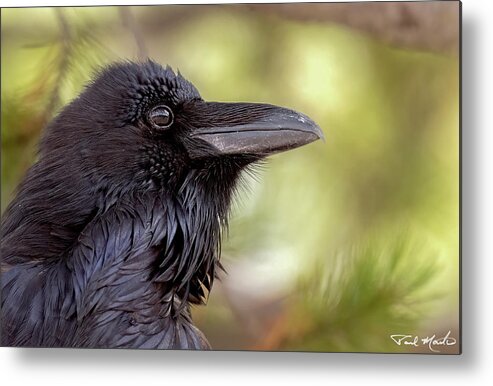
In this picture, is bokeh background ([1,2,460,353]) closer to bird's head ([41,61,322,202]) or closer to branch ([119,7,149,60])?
A: branch ([119,7,149,60])

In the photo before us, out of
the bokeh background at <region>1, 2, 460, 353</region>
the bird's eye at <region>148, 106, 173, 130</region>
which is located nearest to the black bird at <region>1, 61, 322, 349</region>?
the bird's eye at <region>148, 106, 173, 130</region>

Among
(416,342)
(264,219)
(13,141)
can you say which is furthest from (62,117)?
Answer: (416,342)

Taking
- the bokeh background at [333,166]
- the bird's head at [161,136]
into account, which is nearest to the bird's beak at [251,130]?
the bird's head at [161,136]

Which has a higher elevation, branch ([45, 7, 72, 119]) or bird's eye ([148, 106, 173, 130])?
branch ([45, 7, 72, 119])

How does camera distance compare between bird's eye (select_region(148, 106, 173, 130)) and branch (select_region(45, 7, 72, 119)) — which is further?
branch (select_region(45, 7, 72, 119))

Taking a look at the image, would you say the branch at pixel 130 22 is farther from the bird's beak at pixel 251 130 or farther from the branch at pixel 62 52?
the bird's beak at pixel 251 130

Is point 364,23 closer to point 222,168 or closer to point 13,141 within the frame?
point 222,168
